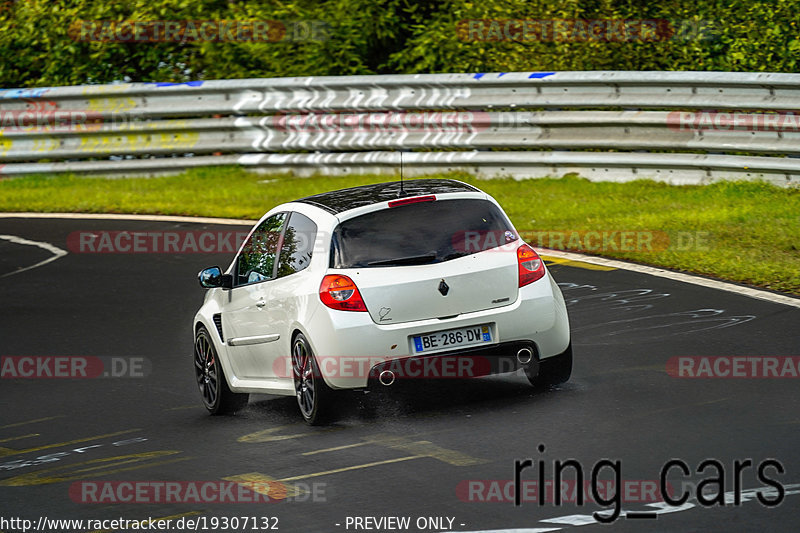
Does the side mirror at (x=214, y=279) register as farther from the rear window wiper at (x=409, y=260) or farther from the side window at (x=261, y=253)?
the rear window wiper at (x=409, y=260)

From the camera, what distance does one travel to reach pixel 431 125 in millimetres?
19812

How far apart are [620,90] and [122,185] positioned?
804 cm

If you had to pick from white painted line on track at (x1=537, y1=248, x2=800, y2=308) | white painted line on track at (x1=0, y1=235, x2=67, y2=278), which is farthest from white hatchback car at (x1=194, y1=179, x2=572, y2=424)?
white painted line on track at (x1=0, y1=235, x2=67, y2=278)

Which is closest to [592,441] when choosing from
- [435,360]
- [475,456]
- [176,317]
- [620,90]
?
[475,456]

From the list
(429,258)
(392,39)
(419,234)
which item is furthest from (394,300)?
(392,39)

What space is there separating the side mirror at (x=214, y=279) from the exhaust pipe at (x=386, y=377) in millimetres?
1780

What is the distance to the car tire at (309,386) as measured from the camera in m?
8.87

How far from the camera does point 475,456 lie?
781 cm

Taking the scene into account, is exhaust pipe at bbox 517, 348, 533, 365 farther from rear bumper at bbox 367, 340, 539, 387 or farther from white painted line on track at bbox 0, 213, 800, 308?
white painted line on track at bbox 0, 213, 800, 308

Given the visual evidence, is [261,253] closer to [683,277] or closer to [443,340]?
[443,340]

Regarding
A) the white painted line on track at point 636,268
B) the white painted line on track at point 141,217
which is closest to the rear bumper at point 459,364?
the white painted line on track at point 636,268

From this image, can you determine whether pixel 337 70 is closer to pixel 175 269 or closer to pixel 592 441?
pixel 175 269

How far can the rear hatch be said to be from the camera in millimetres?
8898

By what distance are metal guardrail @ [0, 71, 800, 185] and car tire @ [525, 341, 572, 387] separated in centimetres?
810
